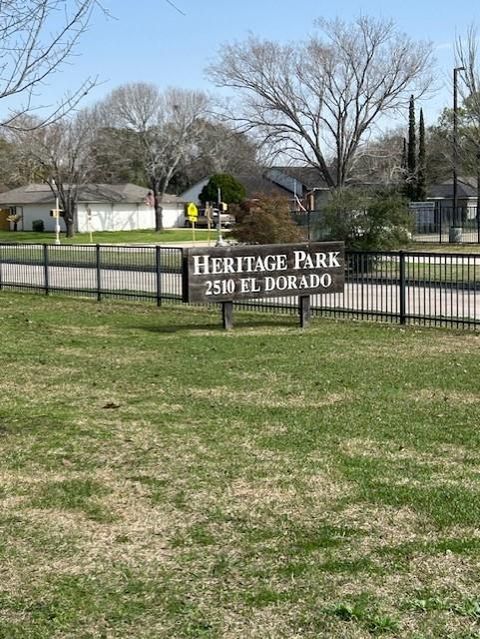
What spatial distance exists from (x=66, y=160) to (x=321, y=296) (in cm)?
4905

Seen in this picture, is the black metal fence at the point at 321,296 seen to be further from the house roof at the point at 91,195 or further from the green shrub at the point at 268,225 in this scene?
the house roof at the point at 91,195

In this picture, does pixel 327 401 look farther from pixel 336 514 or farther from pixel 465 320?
pixel 465 320

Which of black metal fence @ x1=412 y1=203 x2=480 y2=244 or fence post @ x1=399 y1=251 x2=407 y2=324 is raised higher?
black metal fence @ x1=412 y1=203 x2=480 y2=244

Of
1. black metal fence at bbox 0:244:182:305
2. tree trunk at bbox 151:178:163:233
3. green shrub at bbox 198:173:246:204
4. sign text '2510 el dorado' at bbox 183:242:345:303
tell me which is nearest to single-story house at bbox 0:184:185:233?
tree trunk at bbox 151:178:163:233

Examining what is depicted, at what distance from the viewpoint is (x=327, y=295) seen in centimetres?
1661

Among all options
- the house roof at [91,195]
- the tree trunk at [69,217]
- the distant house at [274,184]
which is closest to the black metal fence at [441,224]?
the tree trunk at [69,217]

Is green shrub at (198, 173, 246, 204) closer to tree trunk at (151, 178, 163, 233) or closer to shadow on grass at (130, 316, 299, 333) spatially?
tree trunk at (151, 178, 163, 233)

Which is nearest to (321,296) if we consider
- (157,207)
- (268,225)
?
(268,225)

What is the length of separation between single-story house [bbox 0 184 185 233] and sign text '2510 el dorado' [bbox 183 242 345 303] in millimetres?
55406

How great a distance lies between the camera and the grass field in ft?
11.7

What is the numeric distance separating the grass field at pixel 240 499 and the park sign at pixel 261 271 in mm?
2863

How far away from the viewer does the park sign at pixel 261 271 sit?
1265cm

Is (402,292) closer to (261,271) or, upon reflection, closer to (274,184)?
(261,271)

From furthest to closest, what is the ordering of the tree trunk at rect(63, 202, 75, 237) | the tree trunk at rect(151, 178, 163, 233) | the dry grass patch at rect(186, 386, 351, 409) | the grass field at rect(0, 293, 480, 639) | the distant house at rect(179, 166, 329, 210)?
the distant house at rect(179, 166, 329, 210) → the tree trunk at rect(151, 178, 163, 233) → the tree trunk at rect(63, 202, 75, 237) → the dry grass patch at rect(186, 386, 351, 409) → the grass field at rect(0, 293, 480, 639)
